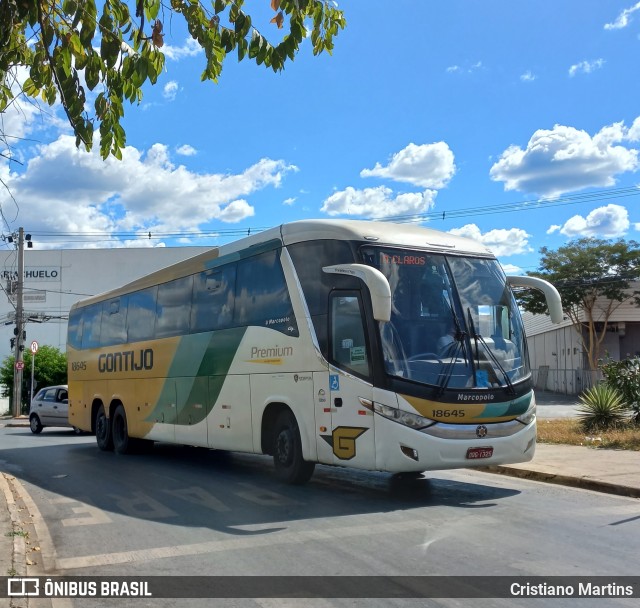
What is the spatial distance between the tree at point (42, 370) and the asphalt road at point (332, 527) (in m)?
30.8

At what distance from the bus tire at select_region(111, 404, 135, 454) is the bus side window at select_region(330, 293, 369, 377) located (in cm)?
820

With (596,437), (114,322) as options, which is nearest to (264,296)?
(114,322)

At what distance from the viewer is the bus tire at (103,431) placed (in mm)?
16656

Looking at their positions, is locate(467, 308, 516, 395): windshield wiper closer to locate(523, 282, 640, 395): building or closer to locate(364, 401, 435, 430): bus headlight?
locate(364, 401, 435, 430): bus headlight

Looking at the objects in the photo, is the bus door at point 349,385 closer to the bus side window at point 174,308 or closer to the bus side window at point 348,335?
the bus side window at point 348,335

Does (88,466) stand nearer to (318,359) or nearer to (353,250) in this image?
(318,359)

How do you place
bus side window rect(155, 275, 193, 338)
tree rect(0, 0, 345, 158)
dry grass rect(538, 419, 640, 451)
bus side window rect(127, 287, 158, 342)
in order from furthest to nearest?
bus side window rect(127, 287, 158, 342) < dry grass rect(538, 419, 640, 451) < bus side window rect(155, 275, 193, 338) < tree rect(0, 0, 345, 158)

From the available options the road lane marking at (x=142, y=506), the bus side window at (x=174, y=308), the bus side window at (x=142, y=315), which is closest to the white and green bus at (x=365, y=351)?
the bus side window at (x=174, y=308)

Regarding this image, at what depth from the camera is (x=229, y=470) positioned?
12.8m

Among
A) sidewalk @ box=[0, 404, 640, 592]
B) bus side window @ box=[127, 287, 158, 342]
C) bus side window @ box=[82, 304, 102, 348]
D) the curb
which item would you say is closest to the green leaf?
sidewalk @ box=[0, 404, 640, 592]

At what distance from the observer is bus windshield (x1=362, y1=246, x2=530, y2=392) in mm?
8781

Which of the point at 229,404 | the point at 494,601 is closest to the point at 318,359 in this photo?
the point at 229,404

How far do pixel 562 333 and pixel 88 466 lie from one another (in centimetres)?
4120

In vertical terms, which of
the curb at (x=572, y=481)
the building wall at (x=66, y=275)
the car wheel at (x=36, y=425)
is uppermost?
the building wall at (x=66, y=275)
